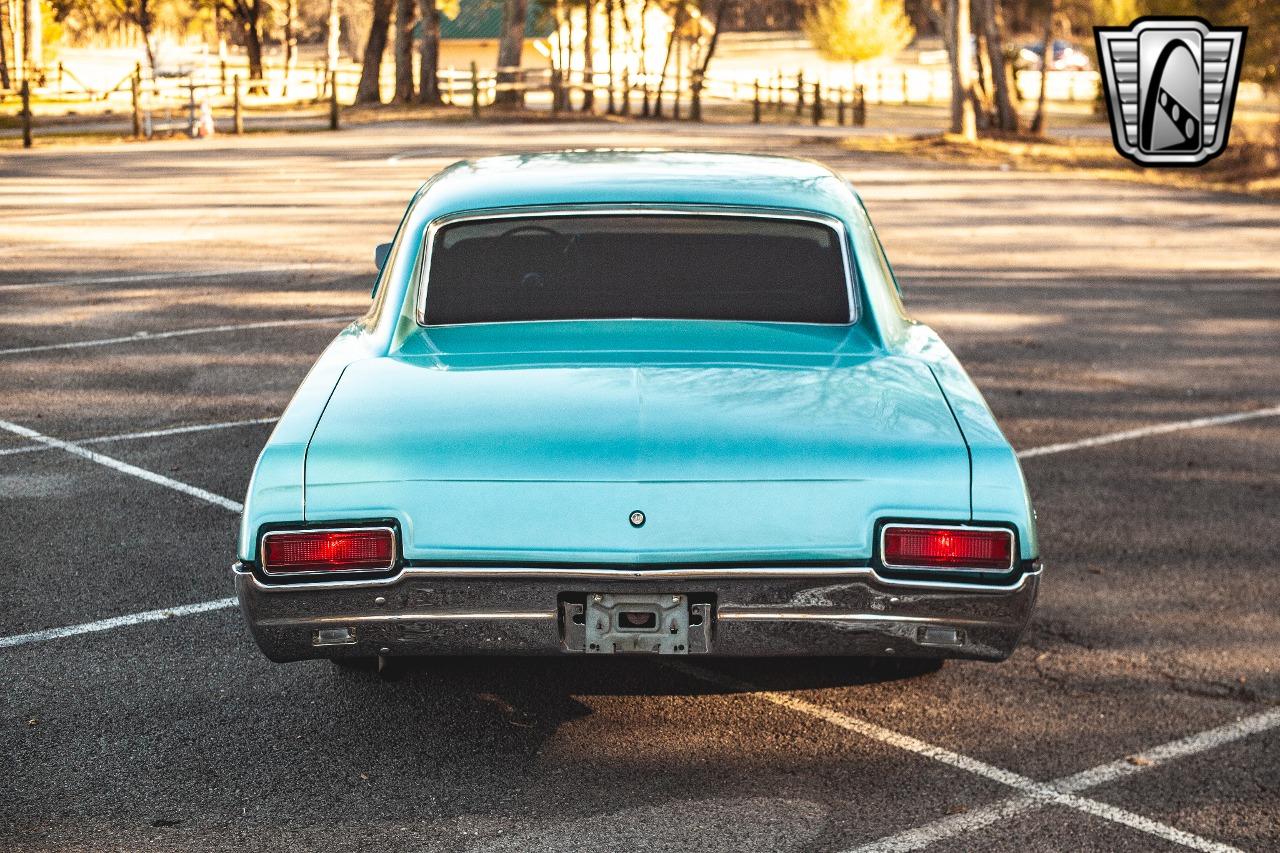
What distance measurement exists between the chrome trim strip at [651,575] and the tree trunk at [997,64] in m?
34.0

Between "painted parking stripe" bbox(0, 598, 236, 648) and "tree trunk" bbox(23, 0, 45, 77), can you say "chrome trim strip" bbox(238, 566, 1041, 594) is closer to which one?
"painted parking stripe" bbox(0, 598, 236, 648)

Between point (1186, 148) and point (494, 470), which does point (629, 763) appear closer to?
point (494, 470)

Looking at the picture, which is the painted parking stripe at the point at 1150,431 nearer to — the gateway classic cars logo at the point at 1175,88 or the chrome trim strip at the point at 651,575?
the chrome trim strip at the point at 651,575

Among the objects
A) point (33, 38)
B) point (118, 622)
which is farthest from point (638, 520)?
point (33, 38)

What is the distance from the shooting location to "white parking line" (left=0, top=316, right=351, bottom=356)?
11.2m

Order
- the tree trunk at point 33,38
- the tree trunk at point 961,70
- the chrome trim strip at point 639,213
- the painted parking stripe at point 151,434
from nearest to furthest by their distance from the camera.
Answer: the chrome trim strip at point 639,213
the painted parking stripe at point 151,434
the tree trunk at point 961,70
the tree trunk at point 33,38

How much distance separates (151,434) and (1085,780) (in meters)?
5.78

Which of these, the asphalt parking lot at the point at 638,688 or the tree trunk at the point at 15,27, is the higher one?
the tree trunk at the point at 15,27

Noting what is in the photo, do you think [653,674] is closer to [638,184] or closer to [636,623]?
[636,623]

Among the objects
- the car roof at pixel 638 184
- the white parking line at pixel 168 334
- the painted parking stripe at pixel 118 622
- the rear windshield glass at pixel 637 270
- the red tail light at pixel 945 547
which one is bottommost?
the painted parking stripe at pixel 118 622

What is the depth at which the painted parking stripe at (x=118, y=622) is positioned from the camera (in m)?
5.45

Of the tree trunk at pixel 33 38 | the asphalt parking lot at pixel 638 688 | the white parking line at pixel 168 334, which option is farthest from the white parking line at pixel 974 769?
the tree trunk at pixel 33 38

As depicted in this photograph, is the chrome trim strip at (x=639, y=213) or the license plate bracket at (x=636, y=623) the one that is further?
the chrome trim strip at (x=639, y=213)

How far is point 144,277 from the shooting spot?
48.1ft
